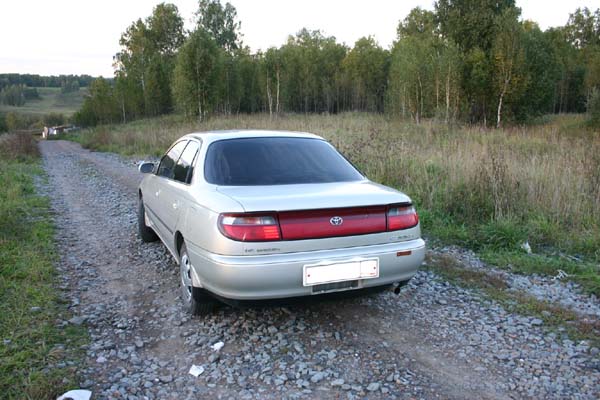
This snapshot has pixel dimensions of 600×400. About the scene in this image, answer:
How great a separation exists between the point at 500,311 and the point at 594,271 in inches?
58.3

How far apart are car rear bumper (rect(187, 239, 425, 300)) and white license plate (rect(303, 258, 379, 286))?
3 cm

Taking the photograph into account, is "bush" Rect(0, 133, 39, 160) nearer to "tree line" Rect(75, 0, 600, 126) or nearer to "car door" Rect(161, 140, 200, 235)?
"tree line" Rect(75, 0, 600, 126)

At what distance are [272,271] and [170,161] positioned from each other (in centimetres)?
245

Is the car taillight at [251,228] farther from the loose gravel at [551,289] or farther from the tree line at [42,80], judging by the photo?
the tree line at [42,80]

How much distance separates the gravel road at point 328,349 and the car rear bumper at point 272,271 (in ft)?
0.93

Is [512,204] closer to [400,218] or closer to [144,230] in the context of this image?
[400,218]

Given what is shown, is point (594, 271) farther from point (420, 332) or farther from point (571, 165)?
point (571, 165)

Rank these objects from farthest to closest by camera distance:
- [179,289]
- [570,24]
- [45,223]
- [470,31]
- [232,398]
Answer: [570,24] < [470,31] < [45,223] < [179,289] < [232,398]

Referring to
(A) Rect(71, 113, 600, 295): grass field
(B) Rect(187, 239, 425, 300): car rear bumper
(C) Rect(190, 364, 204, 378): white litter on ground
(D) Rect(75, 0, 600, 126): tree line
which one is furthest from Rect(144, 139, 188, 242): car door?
(D) Rect(75, 0, 600, 126): tree line

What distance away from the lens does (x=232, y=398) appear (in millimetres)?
2398

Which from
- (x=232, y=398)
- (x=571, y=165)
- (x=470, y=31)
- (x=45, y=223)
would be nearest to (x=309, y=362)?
(x=232, y=398)

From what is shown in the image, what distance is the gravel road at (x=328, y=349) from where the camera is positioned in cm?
249

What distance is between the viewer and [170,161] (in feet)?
15.1

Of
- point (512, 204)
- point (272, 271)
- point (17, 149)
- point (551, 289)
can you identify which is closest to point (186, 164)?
point (272, 271)
